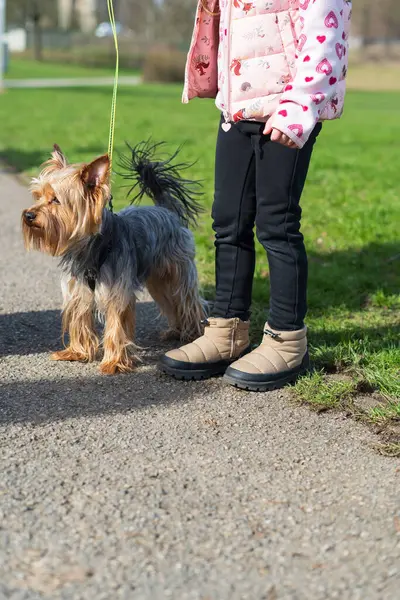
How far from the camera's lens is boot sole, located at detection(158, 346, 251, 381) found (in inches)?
173

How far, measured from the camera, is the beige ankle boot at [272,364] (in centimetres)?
424

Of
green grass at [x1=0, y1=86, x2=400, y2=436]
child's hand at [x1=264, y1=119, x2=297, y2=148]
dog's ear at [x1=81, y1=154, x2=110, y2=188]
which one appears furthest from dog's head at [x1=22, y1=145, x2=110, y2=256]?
green grass at [x1=0, y1=86, x2=400, y2=436]

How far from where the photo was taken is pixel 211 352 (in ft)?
14.7

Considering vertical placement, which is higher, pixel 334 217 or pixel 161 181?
pixel 161 181

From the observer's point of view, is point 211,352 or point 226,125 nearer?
point 226,125

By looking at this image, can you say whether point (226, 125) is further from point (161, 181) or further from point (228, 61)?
point (161, 181)

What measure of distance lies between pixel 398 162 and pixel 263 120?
949cm

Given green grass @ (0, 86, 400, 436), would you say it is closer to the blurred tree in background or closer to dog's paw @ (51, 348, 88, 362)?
dog's paw @ (51, 348, 88, 362)

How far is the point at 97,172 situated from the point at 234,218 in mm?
709

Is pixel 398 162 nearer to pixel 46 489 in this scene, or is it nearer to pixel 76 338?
pixel 76 338

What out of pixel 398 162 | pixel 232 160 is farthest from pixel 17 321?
pixel 398 162

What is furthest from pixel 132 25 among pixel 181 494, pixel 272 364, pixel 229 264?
pixel 181 494

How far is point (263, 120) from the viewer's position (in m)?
3.99

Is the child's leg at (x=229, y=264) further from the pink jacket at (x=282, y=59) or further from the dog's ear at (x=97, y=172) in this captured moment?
the dog's ear at (x=97, y=172)
